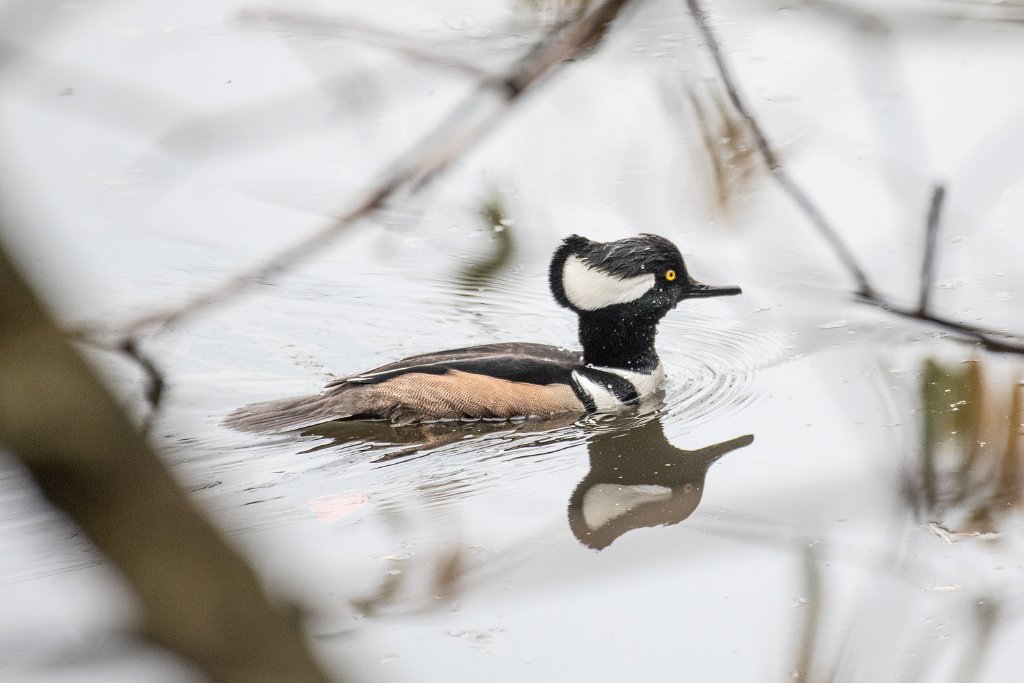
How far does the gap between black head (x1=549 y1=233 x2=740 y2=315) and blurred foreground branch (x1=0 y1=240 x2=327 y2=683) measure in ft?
18.5

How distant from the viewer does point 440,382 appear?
247 inches

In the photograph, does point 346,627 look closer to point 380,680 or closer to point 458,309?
point 380,680

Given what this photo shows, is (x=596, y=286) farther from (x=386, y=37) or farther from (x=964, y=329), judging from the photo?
(x=964, y=329)

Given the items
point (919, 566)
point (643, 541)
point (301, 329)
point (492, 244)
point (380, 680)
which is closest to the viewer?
point (492, 244)

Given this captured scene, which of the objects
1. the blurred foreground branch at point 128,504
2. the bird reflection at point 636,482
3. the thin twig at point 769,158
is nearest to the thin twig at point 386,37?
the thin twig at point 769,158

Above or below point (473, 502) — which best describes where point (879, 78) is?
above

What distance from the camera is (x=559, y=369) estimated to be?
644 centimetres

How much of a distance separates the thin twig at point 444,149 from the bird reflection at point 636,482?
318 cm

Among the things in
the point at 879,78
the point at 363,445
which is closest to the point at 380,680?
the point at 363,445

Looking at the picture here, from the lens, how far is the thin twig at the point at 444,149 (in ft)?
5.39

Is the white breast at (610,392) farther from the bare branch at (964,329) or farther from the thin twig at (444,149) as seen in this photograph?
the bare branch at (964,329)

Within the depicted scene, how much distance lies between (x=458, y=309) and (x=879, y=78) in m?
3.15

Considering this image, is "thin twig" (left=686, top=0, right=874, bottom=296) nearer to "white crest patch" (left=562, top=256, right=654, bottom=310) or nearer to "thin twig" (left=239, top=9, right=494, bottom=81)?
"thin twig" (left=239, top=9, right=494, bottom=81)

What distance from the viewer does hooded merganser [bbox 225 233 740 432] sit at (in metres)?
6.27
